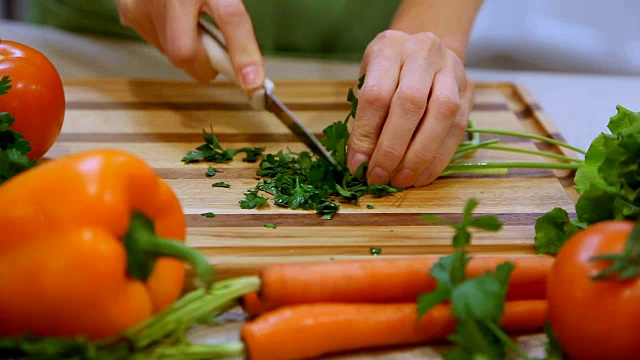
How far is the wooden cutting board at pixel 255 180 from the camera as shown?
119 centimetres

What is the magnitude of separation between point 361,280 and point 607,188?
387mm

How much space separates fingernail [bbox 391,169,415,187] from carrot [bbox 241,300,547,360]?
0.39 m

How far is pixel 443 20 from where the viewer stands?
167cm

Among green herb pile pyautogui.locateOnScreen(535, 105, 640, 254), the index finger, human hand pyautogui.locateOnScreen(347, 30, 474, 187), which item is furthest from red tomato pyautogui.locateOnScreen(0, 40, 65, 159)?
green herb pile pyautogui.locateOnScreen(535, 105, 640, 254)

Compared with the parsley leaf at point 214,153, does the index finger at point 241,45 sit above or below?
above

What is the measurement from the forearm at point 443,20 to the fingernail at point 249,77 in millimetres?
442

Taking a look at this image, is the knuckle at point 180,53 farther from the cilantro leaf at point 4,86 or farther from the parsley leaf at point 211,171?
the cilantro leaf at point 4,86

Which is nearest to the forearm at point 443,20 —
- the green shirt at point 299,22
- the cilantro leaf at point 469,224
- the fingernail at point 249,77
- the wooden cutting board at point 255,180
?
the wooden cutting board at point 255,180

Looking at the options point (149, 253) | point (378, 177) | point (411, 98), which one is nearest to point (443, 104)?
point (411, 98)

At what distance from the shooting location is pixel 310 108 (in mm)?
1738

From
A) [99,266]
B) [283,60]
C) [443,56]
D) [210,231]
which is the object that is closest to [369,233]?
[210,231]

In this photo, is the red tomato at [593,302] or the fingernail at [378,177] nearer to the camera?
the red tomato at [593,302]

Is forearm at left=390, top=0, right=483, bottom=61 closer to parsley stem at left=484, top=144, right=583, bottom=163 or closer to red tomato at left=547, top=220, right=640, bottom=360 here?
parsley stem at left=484, top=144, right=583, bottom=163

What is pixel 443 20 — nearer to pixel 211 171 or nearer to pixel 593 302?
pixel 211 171
